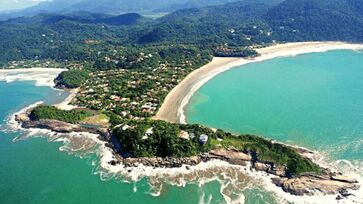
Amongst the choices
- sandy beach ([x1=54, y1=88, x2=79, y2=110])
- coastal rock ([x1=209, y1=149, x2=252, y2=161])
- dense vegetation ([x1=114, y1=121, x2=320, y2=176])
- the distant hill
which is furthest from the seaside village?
the distant hill

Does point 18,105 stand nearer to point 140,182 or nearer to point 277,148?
point 140,182

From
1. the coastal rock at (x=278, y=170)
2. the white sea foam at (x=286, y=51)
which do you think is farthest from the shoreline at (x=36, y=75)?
the coastal rock at (x=278, y=170)

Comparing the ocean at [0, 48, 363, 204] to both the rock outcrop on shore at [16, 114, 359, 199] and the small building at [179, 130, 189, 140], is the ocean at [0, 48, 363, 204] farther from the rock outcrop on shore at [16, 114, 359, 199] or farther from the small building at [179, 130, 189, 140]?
the small building at [179, 130, 189, 140]

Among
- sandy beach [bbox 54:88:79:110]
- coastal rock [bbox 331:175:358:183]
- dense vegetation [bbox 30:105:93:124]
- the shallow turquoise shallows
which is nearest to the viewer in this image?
coastal rock [bbox 331:175:358:183]

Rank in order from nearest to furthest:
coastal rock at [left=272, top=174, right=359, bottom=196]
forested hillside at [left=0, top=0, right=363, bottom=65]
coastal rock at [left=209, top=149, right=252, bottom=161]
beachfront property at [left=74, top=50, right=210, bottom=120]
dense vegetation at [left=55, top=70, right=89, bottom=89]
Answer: coastal rock at [left=272, top=174, right=359, bottom=196]
coastal rock at [left=209, top=149, right=252, bottom=161]
beachfront property at [left=74, top=50, right=210, bottom=120]
dense vegetation at [left=55, top=70, right=89, bottom=89]
forested hillside at [left=0, top=0, right=363, bottom=65]

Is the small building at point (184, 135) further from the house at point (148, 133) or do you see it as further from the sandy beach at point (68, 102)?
the sandy beach at point (68, 102)

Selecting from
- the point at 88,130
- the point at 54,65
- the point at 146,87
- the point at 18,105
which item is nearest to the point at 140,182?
the point at 88,130
